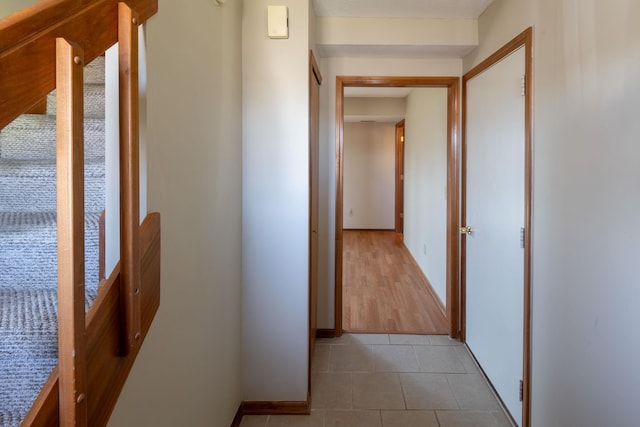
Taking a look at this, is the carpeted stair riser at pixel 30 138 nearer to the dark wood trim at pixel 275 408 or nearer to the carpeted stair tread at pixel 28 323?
the carpeted stair tread at pixel 28 323

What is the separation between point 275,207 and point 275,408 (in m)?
1.11

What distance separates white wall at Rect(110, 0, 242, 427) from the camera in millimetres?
1077

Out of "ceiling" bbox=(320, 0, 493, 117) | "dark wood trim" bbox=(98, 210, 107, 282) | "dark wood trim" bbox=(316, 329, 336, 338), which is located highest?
"ceiling" bbox=(320, 0, 493, 117)

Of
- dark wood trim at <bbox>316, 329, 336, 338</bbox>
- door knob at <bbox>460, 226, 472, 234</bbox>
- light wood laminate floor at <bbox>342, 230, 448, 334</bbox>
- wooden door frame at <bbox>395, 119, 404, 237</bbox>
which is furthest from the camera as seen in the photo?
wooden door frame at <bbox>395, 119, 404, 237</bbox>

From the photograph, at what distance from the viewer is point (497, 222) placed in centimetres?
219

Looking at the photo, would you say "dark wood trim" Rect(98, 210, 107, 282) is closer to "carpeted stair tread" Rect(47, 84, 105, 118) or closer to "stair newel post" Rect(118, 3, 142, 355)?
"stair newel post" Rect(118, 3, 142, 355)

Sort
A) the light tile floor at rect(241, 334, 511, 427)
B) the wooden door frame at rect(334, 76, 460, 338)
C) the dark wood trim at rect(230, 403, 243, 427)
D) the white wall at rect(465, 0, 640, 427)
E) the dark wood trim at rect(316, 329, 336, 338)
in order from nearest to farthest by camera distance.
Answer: the white wall at rect(465, 0, 640, 427) → the dark wood trim at rect(230, 403, 243, 427) → the light tile floor at rect(241, 334, 511, 427) → the wooden door frame at rect(334, 76, 460, 338) → the dark wood trim at rect(316, 329, 336, 338)

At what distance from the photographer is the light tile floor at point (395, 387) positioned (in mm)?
2029

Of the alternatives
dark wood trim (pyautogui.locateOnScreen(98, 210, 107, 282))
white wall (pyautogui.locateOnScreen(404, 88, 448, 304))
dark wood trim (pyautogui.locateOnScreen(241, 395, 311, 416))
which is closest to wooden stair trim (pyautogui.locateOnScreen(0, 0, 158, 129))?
dark wood trim (pyautogui.locateOnScreen(98, 210, 107, 282))

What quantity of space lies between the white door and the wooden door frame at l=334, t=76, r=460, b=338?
14 cm

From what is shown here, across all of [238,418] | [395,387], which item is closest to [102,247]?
[238,418]

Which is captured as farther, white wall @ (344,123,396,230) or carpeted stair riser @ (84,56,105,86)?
white wall @ (344,123,396,230)

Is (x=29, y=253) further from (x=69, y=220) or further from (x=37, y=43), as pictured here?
(x=37, y=43)

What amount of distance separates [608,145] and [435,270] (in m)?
2.75
